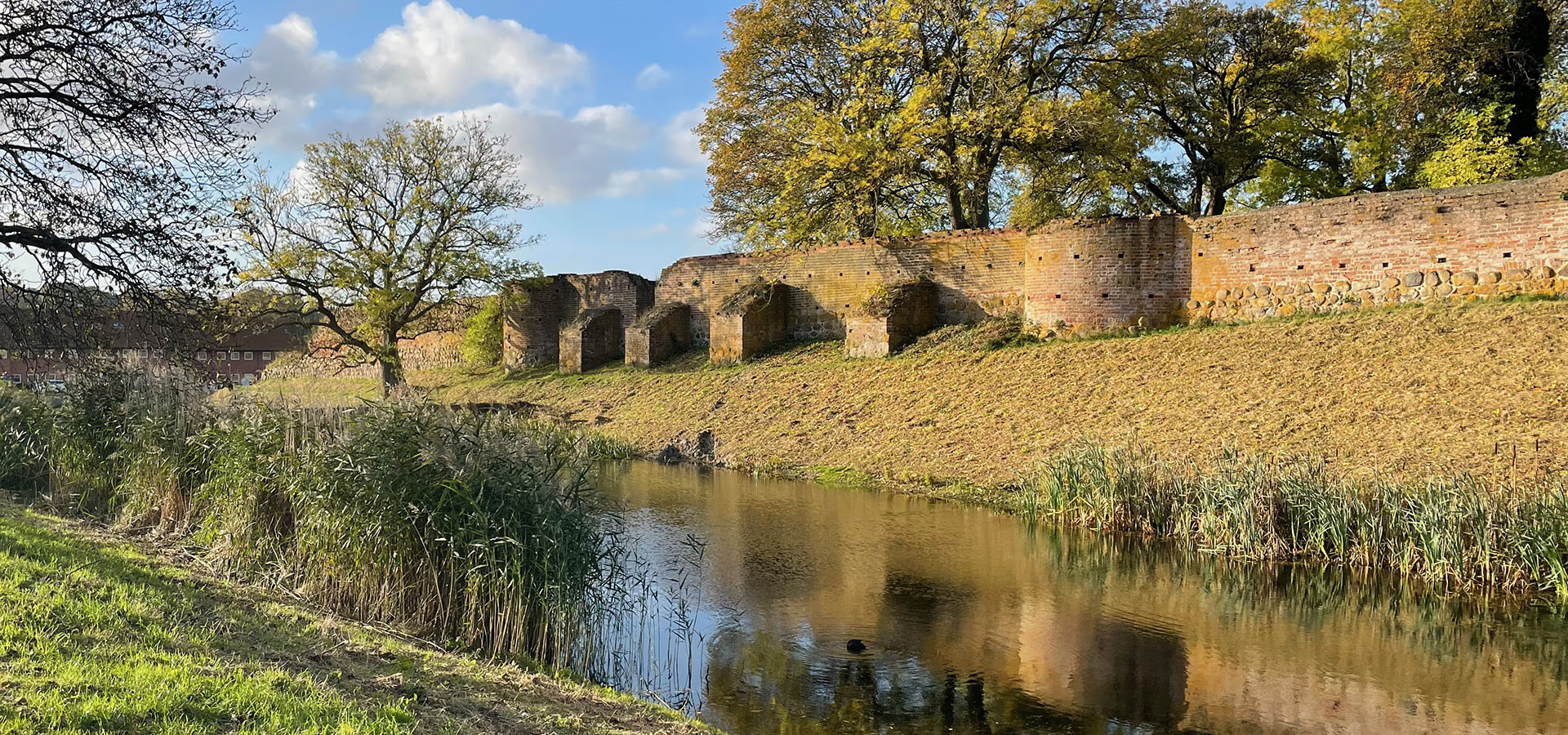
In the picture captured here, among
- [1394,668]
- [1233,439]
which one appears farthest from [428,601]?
[1233,439]

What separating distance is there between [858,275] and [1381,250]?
10881mm

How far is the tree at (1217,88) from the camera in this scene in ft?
72.2

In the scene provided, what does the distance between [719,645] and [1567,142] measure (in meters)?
22.5

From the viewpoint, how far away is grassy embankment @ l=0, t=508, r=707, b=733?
13.3ft

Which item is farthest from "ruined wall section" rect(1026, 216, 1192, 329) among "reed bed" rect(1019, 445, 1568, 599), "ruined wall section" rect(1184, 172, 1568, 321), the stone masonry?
"reed bed" rect(1019, 445, 1568, 599)

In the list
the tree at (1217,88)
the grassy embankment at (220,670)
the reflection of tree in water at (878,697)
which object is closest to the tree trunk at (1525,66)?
the tree at (1217,88)

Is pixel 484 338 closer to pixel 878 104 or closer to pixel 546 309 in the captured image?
pixel 546 309

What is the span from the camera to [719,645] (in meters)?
7.28

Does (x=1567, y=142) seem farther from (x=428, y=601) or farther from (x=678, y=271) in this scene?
(x=428, y=601)

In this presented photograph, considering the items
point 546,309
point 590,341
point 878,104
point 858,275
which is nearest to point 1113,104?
point 878,104

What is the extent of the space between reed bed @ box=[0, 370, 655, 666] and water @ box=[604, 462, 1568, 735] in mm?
848

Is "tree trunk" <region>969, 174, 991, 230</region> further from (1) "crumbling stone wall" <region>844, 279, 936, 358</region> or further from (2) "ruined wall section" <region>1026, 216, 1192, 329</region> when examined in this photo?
(2) "ruined wall section" <region>1026, 216, 1192, 329</region>

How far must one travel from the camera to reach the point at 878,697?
20.7ft

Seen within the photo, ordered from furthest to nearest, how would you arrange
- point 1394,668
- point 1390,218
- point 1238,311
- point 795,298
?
point 795,298, point 1238,311, point 1390,218, point 1394,668
